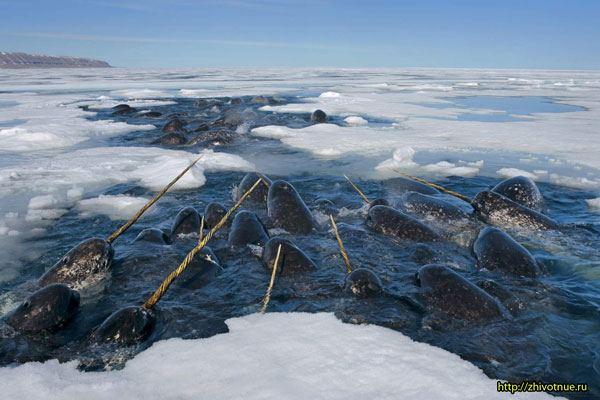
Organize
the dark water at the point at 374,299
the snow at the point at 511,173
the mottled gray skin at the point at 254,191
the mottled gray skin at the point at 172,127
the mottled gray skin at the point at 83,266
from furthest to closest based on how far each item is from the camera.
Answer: the mottled gray skin at the point at 172,127 < the snow at the point at 511,173 < the mottled gray skin at the point at 254,191 < the mottled gray skin at the point at 83,266 < the dark water at the point at 374,299

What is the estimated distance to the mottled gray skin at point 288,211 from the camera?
5.73 m

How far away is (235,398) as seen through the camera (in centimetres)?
248

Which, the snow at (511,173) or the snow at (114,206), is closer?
the snow at (114,206)

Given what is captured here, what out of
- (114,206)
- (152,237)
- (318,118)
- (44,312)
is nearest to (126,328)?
(44,312)

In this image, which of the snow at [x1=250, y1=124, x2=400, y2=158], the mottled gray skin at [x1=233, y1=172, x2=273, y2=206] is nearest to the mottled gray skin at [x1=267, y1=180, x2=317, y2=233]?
the mottled gray skin at [x1=233, y1=172, x2=273, y2=206]

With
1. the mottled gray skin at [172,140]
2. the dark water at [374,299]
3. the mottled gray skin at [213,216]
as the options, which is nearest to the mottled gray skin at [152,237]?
the dark water at [374,299]

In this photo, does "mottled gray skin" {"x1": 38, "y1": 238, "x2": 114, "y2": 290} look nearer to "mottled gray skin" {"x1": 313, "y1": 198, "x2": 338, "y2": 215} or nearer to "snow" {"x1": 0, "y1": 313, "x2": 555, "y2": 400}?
"snow" {"x1": 0, "y1": 313, "x2": 555, "y2": 400}

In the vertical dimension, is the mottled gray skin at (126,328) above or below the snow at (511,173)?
below

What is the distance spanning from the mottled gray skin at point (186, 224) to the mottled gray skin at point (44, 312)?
1971 millimetres

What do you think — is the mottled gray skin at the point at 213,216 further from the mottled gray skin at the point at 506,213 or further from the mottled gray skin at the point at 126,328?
the mottled gray skin at the point at 506,213

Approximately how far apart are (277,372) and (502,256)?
9.91ft

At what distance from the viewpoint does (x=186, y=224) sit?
5586 mm

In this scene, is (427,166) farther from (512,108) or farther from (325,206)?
(512,108)

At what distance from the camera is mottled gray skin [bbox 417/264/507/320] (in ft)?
11.5
